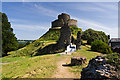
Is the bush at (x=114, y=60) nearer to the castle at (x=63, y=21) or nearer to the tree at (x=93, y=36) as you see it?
the tree at (x=93, y=36)

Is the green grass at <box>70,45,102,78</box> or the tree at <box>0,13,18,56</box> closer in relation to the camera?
the green grass at <box>70,45,102,78</box>

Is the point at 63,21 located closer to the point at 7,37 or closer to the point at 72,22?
the point at 72,22

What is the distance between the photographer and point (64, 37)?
3794 centimetres

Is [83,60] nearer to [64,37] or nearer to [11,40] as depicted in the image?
[64,37]

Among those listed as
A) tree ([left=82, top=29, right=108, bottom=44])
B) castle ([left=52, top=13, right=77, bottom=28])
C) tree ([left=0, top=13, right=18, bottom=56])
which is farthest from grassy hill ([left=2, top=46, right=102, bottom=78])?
castle ([left=52, top=13, right=77, bottom=28])

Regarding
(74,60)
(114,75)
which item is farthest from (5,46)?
(114,75)

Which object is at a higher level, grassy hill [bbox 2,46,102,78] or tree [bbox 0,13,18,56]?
tree [bbox 0,13,18,56]

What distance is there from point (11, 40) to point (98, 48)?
3334 centimetres

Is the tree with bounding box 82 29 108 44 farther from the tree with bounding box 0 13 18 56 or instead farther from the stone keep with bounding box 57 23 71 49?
the tree with bounding box 0 13 18 56

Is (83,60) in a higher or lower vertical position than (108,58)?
lower

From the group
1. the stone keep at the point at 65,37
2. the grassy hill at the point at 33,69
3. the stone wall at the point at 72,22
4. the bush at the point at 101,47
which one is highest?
the stone wall at the point at 72,22

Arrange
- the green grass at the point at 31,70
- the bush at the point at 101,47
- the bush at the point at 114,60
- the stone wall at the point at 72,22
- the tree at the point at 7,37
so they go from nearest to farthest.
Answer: the bush at the point at 114,60 < the green grass at the point at 31,70 < the bush at the point at 101,47 < the tree at the point at 7,37 < the stone wall at the point at 72,22

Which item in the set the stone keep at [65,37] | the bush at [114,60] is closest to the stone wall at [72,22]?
the stone keep at [65,37]

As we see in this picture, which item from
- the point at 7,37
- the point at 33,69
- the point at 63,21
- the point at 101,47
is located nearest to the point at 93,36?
the point at 101,47
